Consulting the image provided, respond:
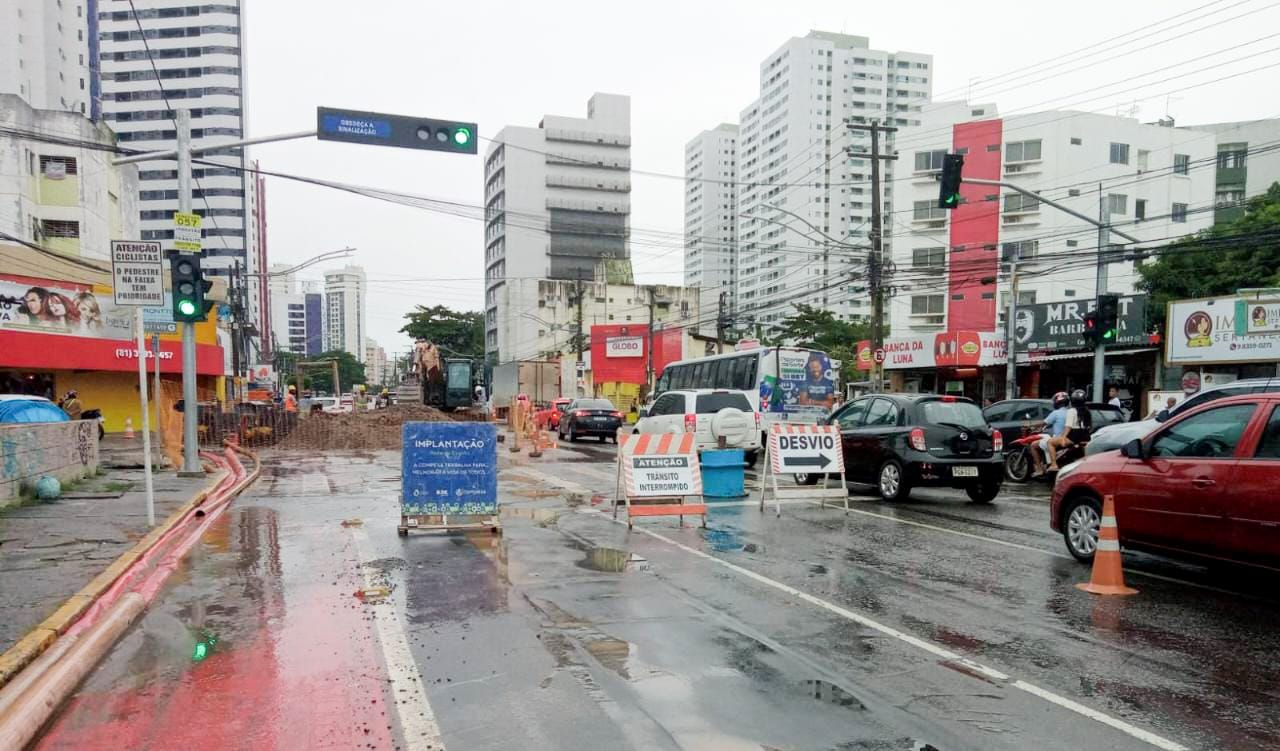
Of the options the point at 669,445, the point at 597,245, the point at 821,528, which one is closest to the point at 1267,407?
the point at 821,528

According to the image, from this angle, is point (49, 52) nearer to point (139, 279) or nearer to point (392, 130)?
point (392, 130)

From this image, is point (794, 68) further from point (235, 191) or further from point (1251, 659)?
point (1251, 659)

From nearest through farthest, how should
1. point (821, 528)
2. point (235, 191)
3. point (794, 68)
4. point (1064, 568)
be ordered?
point (1064, 568) < point (821, 528) < point (235, 191) < point (794, 68)

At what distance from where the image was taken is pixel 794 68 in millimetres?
148000

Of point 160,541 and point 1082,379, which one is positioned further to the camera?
point 1082,379

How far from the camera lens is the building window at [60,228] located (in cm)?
4094

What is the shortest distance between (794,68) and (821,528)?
492 ft

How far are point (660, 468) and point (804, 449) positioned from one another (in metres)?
2.49

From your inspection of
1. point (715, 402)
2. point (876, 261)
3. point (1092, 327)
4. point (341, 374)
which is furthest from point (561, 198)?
point (1092, 327)

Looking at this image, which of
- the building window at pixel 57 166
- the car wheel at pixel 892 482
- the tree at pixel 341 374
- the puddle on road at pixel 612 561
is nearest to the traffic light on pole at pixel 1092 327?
the car wheel at pixel 892 482

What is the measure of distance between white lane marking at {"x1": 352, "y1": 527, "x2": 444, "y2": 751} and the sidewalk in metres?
2.38

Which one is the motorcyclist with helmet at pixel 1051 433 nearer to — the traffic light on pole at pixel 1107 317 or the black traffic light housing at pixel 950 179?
the traffic light on pole at pixel 1107 317

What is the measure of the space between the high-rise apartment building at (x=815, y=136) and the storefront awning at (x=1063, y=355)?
95538mm

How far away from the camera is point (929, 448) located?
12.9m
